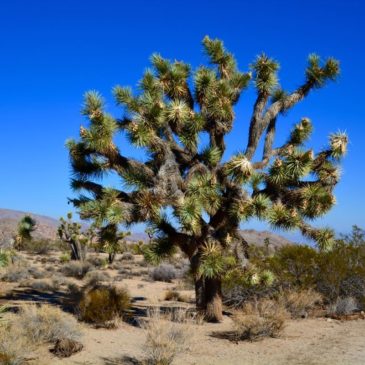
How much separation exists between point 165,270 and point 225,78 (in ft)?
42.6

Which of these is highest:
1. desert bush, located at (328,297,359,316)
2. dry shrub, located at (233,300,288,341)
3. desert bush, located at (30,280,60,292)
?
desert bush, located at (328,297,359,316)

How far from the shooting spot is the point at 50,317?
369 inches

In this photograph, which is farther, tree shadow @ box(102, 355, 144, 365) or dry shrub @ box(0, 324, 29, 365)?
tree shadow @ box(102, 355, 144, 365)

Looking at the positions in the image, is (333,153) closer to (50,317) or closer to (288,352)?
(288,352)

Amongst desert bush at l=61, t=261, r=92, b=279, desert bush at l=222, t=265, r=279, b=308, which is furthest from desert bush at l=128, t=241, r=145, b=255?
desert bush at l=222, t=265, r=279, b=308

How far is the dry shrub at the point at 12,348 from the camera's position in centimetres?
725

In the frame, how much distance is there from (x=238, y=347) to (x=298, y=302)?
403cm

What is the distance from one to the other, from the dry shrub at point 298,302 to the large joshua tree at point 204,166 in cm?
210

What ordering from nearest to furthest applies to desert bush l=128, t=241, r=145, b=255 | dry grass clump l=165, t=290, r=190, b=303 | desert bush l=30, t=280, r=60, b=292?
desert bush l=128, t=241, r=145, b=255 → dry grass clump l=165, t=290, r=190, b=303 → desert bush l=30, t=280, r=60, b=292

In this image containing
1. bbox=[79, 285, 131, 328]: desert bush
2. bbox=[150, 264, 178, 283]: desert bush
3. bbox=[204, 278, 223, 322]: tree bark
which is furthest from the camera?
bbox=[150, 264, 178, 283]: desert bush

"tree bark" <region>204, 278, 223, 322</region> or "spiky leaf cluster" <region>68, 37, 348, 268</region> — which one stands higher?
"spiky leaf cluster" <region>68, 37, 348, 268</region>

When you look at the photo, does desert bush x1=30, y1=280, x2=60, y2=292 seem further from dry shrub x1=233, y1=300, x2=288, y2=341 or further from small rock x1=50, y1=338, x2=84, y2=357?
small rock x1=50, y1=338, x2=84, y2=357

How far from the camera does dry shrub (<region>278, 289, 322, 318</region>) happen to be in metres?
13.1

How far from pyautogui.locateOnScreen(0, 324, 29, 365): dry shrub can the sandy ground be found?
0.35 m
